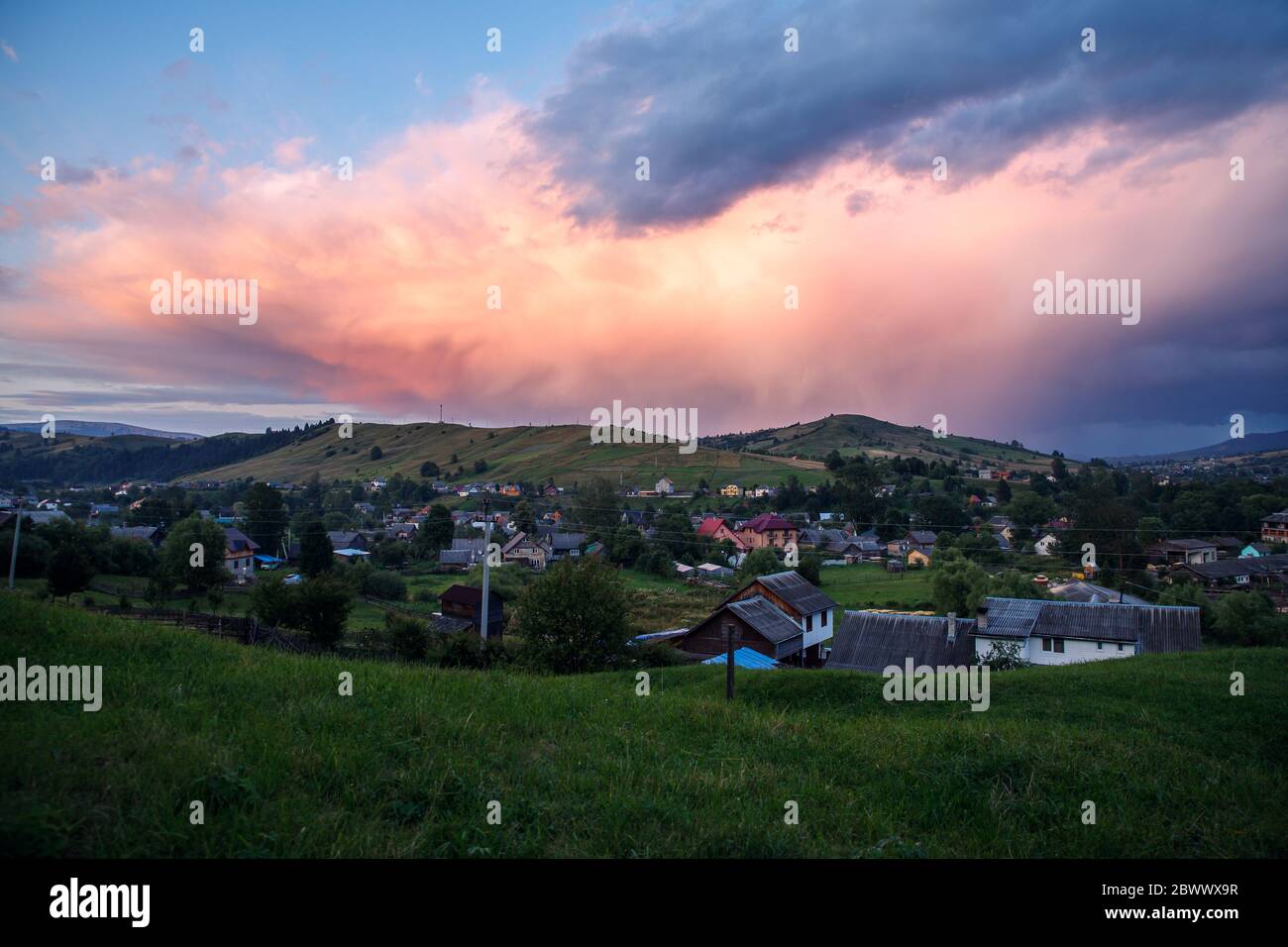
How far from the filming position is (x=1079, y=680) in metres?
16.2

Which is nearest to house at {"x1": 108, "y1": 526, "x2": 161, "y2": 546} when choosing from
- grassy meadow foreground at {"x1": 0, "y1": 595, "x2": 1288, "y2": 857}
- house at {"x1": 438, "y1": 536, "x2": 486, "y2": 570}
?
house at {"x1": 438, "y1": 536, "x2": 486, "y2": 570}

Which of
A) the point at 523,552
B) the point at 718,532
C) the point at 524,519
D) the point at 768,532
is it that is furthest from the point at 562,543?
the point at 768,532

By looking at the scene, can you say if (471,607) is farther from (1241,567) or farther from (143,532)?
(1241,567)

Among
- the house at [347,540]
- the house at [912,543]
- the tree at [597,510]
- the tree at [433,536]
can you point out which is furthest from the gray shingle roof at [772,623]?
the house at [347,540]

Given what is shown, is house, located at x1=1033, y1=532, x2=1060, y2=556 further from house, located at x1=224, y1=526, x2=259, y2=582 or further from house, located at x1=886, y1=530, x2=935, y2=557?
house, located at x1=224, y1=526, x2=259, y2=582

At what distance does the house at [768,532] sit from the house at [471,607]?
42.4 metres

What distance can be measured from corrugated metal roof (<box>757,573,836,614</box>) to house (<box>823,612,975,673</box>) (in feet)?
22.9

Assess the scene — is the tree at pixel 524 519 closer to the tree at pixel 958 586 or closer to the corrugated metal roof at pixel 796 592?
the corrugated metal roof at pixel 796 592

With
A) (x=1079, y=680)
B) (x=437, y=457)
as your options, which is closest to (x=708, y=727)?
(x=1079, y=680)

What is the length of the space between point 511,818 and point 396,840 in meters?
0.94

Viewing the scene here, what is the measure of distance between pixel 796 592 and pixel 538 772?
37014mm

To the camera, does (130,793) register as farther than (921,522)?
Answer: No
